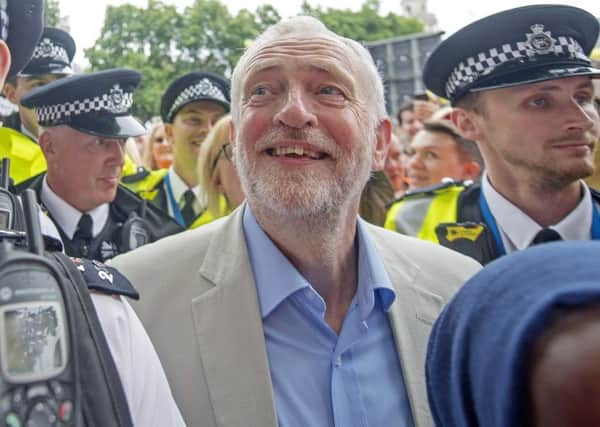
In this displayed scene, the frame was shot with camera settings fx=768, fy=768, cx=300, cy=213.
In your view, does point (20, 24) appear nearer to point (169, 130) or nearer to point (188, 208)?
point (188, 208)

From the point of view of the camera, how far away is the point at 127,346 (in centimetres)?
125

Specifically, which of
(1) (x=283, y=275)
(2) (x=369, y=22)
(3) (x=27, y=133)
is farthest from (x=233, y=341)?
(2) (x=369, y=22)

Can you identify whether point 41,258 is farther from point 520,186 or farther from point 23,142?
point 23,142

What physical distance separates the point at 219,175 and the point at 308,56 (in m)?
2.13

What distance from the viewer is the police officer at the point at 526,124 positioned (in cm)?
245

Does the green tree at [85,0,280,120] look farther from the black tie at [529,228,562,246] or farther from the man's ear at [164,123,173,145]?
the black tie at [529,228,562,246]

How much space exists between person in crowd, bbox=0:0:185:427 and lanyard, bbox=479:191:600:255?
154cm

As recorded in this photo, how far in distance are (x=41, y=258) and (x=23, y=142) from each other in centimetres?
349

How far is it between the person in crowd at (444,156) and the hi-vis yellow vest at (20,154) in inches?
93.7

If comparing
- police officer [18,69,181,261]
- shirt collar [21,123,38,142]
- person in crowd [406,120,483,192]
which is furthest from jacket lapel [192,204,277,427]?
person in crowd [406,120,483,192]

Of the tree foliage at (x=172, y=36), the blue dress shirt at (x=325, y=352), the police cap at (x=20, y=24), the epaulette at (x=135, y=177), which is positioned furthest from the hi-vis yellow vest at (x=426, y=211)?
the tree foliage at (x=172, y=36)

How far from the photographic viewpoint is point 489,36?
265cm

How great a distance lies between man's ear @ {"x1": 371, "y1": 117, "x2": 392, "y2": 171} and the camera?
2372 mm

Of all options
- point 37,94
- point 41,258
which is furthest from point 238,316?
point 37,94
